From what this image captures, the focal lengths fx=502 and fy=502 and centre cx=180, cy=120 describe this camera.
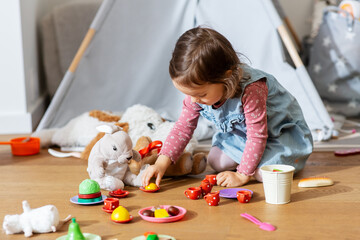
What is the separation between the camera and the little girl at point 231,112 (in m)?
1.23

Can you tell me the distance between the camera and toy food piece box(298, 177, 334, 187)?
1.37 meters

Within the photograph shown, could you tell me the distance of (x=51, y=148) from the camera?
6.35 ft

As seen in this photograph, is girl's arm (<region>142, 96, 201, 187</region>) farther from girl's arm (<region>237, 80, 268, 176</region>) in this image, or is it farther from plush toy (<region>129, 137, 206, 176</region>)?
girl's arm (<region>237, 80, 268, 176</region>)

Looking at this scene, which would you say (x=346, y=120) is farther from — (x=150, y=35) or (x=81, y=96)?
(x=81, y=96)

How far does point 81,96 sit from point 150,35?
1.34 feet

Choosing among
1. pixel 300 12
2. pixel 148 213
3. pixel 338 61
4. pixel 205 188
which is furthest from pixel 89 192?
pixel 300 12

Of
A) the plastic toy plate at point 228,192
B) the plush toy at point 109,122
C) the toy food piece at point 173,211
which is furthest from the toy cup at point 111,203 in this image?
the plush toy at point 109,122

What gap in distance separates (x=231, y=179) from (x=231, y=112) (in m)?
0.19

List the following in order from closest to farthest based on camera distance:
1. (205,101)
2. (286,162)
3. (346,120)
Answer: (205,101), (286,162), (346,120)

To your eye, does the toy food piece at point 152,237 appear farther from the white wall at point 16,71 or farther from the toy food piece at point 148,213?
the white wall at point 16,71


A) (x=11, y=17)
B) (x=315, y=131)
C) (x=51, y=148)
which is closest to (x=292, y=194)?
(x=315, y=131)

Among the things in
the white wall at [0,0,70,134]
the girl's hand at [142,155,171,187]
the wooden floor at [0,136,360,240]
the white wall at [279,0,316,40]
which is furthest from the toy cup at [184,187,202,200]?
the white wall at [279,0,316,40]

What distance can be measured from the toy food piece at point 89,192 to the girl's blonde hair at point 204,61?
330mm

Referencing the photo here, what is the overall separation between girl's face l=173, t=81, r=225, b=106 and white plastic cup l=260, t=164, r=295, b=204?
22 centimetres
